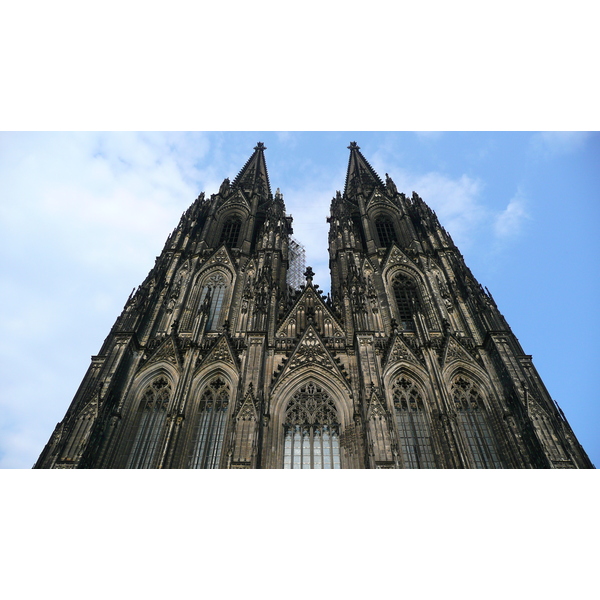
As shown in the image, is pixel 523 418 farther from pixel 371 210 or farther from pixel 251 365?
pixel 371 210

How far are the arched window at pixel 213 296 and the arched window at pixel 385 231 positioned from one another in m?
10.7

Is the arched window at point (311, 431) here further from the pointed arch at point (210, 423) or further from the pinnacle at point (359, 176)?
the pinnacle at point (359, 176)

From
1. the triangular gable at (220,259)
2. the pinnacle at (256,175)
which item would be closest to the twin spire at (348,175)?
the pinnacle at (256,175)

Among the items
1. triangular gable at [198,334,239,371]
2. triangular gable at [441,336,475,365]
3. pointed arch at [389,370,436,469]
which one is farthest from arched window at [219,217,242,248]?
triangular gable at [441,336,475,365]

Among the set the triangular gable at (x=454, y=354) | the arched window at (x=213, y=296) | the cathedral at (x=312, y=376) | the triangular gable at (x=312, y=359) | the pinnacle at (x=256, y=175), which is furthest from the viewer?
the pinnacle at (x=256, y=175)

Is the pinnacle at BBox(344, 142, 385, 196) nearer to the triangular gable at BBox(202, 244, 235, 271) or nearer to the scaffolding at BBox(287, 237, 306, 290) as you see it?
the scaffolding at BBox(287, 237, 306, 290)

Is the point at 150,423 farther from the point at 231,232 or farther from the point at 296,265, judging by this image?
the point at 296,265

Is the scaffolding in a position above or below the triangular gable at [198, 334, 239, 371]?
above

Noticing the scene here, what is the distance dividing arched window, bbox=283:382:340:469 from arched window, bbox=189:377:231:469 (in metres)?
2.63

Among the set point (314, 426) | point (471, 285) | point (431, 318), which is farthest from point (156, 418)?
point (471, 285)

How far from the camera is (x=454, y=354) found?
20328 mm

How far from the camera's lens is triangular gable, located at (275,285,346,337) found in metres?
22.3

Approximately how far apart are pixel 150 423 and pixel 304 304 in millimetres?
9836

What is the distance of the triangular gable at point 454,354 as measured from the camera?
791 inches
